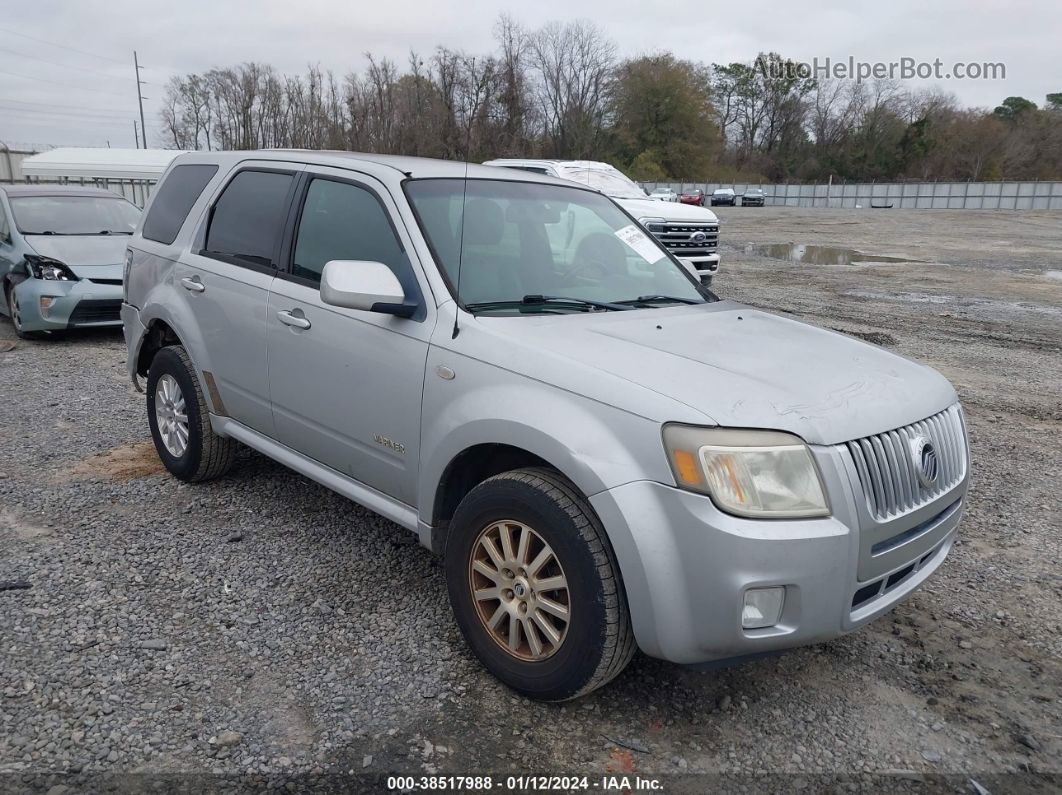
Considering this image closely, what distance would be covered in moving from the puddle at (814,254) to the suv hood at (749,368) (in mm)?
16689

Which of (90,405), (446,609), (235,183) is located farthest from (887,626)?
(90,405)

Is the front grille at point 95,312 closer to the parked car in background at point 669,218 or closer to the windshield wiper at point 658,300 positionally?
the parked car in background at point 669,218

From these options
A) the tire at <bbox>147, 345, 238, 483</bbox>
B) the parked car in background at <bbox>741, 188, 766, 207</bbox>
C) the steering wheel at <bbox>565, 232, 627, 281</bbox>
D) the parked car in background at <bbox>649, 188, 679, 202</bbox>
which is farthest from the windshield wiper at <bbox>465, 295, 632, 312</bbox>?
the parked car in background at <bbox>741, 188, 766, 207</bbox>

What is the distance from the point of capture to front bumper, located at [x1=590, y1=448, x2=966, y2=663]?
2.39 metres

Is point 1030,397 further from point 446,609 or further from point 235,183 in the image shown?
point 235,183

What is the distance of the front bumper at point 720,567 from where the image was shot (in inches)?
94.0

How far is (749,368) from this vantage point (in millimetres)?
2838

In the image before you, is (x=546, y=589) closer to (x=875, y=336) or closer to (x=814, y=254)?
(x=875, y=336)

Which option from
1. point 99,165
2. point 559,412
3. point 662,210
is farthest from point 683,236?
point 99,165

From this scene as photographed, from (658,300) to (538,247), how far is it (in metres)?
0.60

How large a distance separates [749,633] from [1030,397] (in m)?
6.08

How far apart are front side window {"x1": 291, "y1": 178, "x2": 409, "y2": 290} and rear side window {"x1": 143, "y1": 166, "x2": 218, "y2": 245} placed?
1144mm

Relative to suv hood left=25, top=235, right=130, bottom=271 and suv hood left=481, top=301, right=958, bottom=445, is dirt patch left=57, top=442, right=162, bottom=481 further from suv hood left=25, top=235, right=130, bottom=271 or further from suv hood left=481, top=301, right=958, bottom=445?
suv hood left=25, top=235, right=130, bottom=271

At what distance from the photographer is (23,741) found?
263 centimetres
